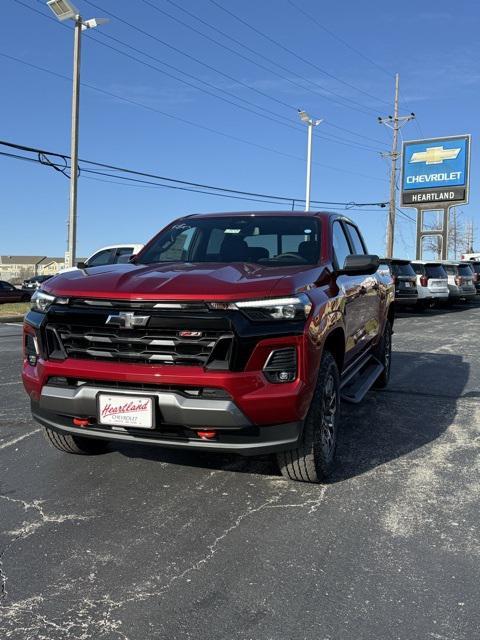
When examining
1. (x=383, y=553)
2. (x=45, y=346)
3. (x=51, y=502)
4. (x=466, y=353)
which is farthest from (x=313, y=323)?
(x=466, y=353)

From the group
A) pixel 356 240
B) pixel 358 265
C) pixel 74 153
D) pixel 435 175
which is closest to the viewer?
pixel 358 265

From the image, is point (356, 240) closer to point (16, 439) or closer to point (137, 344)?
point (137, 344)

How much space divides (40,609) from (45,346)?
157 cm

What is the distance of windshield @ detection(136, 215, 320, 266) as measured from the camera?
445 centimetres

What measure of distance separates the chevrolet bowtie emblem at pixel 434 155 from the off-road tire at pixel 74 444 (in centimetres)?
3509

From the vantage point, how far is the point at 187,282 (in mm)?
3371

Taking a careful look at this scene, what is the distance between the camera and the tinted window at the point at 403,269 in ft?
59.4

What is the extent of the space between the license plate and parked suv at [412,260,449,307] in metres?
16.8

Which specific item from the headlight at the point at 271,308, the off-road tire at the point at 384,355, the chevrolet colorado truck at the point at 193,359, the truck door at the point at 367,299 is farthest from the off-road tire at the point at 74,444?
the off-road tire at the point at 384,355

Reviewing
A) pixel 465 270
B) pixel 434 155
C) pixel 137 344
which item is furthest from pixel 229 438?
pixel 434 155

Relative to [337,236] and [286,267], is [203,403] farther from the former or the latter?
[337,236]

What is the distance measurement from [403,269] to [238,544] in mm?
16493

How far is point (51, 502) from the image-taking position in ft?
11.6

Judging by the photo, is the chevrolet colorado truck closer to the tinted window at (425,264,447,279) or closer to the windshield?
the windshield
